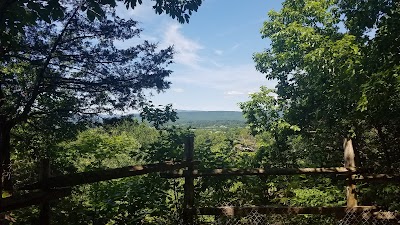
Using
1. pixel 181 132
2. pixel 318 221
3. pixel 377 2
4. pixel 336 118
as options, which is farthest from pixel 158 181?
pixel 336 118

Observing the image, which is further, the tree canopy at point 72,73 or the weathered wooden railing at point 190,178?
the tree canopy at point 72,73

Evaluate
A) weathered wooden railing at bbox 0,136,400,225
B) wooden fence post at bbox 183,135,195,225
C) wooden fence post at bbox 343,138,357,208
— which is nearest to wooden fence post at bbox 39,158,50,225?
weathered wooden railing at bbox 0,136,400,225

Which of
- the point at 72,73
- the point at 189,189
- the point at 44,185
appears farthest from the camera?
the point at 72,73

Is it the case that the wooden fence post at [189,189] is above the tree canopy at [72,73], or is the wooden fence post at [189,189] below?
below

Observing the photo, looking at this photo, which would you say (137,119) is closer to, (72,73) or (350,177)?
(72,73)

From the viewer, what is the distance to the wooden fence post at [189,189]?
15.7 feet

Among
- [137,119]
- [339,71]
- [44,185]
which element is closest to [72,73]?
[137,119]

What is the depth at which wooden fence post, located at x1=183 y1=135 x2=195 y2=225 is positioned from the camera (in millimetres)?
4785

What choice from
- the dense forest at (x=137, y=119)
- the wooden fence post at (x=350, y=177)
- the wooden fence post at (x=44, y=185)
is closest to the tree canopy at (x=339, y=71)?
the dense forest at (x=137, y=119)

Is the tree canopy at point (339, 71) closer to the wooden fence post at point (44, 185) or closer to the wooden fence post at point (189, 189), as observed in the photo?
the wooden fence post at point (189, 189)

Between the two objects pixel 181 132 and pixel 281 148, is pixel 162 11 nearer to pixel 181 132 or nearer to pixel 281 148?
pixel 181 132

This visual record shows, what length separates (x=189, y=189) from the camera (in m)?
4.93

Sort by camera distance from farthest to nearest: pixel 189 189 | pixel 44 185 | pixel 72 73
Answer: pixel 72 73 < pixel 189 189 < pixel 44 185

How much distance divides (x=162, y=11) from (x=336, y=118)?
30.3 feet
